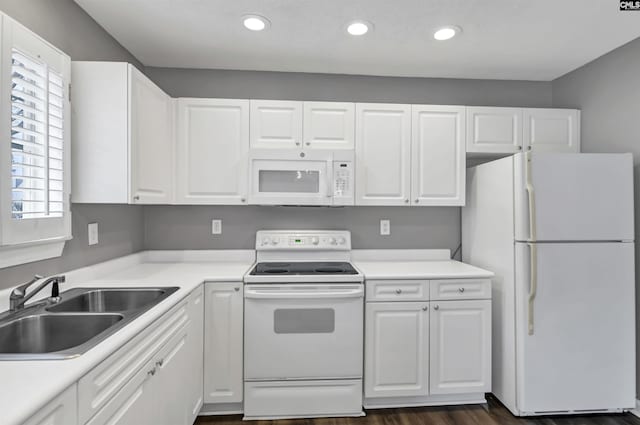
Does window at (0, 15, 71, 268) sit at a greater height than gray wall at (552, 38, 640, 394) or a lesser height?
lesser

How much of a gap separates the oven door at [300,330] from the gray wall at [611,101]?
1917 mm

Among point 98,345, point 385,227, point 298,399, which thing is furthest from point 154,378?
point 385,227

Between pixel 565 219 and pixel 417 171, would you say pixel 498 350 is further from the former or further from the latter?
pixel 417 171

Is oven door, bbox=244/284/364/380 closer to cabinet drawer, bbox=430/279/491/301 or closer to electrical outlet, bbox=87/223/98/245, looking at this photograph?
cabinet drawer, bbox=430/279/491/301

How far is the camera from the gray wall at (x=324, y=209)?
2668 mm

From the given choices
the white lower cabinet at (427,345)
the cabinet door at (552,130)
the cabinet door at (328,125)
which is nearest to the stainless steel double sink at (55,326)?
the white lower cabinet at (427,345)

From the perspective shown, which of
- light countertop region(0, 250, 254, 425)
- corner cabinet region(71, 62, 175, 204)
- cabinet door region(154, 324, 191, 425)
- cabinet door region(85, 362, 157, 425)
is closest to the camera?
light countertop region(0, 250, 254, 425)

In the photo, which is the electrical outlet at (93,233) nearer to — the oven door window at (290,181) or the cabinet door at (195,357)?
the cabinet door at (195,357)

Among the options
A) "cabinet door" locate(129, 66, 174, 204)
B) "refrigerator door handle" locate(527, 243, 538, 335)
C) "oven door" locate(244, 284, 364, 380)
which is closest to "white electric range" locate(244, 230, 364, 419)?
"oven door" locate(244, 284, 364, 380)

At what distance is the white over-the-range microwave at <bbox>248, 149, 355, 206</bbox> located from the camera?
2.38 meters

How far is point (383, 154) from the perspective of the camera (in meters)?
2.51

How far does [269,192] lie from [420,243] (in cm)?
136

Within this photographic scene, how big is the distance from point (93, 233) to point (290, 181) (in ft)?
4.16

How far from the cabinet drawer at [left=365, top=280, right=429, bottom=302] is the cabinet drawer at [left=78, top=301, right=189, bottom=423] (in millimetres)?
1215
